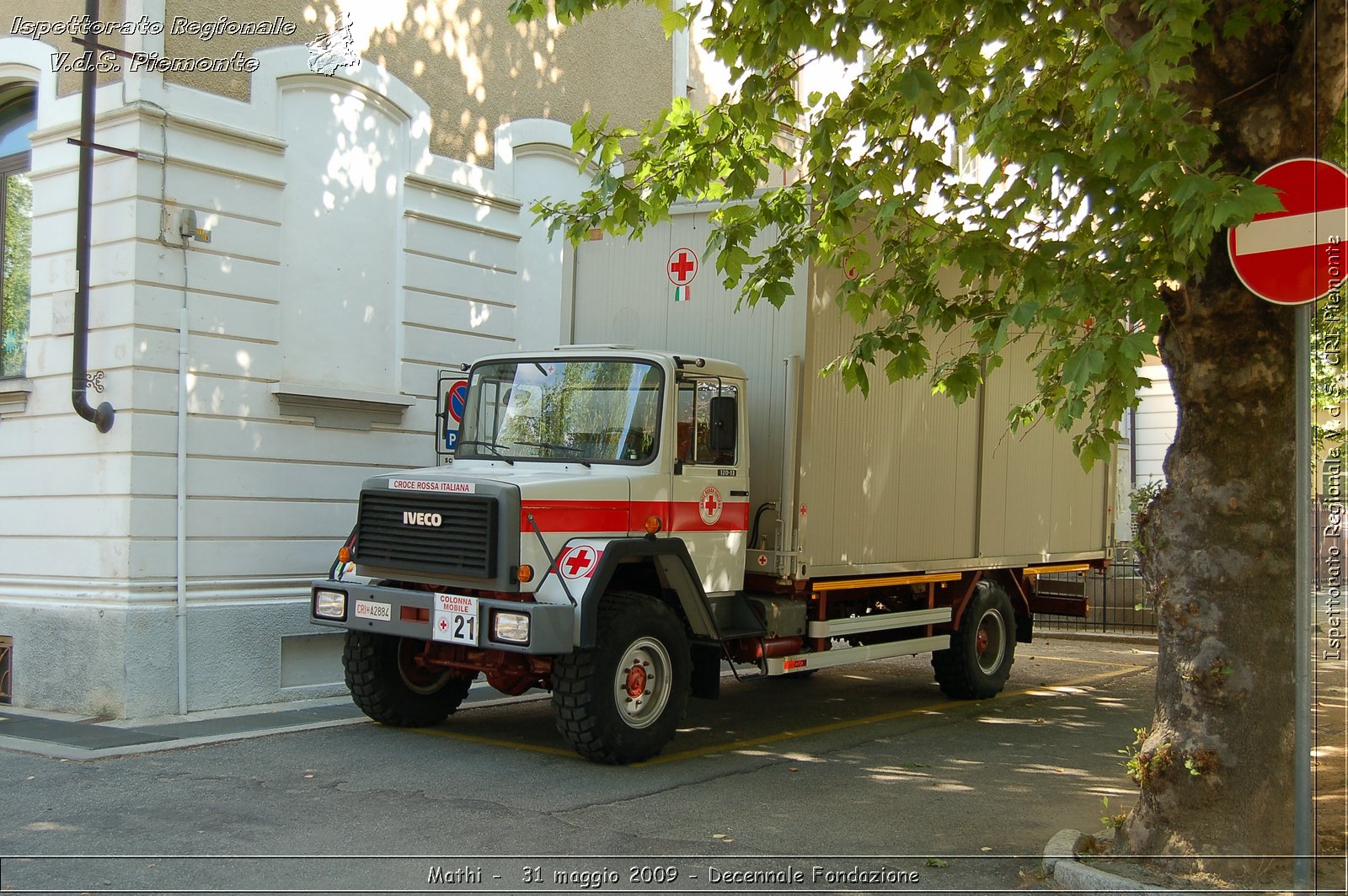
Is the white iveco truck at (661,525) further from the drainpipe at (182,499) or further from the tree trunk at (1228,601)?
the tree trunk at (1228,601)

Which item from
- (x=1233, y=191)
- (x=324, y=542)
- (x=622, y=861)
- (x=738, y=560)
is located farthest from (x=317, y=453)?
(x=1233, y=191)

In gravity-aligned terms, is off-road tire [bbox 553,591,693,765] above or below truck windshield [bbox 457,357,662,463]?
below

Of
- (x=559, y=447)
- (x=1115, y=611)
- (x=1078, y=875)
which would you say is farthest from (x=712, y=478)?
(x=1115, y=611)

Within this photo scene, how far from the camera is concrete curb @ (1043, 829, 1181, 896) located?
539 cm

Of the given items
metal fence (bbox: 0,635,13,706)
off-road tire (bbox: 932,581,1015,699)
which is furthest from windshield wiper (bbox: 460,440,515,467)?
off-road tire (bbox: 932,581,1015,699)

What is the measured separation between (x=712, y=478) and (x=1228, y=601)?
3.91 m

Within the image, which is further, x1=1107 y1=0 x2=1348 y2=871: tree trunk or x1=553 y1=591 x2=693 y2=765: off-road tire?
x1=553 y1=591 x2=693 y2=765: off-road tire

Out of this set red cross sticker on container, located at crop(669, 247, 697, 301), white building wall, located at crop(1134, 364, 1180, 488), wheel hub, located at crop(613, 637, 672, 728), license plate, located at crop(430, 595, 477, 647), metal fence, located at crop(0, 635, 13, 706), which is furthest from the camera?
white building wall, located at crop(1134, 364, 1180, 488)

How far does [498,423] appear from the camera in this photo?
9.03 metres

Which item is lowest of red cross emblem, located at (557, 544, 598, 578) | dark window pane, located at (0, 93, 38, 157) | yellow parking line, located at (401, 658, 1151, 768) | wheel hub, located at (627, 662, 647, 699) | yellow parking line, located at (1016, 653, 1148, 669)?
yellow parking line, located at (1016, 653, 1148, 669)

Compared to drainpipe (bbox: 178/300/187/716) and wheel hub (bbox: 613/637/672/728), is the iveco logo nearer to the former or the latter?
wheel hub (bbox: 613/637/672/728)

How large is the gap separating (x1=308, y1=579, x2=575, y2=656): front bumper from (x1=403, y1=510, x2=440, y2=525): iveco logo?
45 centimetres

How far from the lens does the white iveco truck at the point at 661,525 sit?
25.8 feet

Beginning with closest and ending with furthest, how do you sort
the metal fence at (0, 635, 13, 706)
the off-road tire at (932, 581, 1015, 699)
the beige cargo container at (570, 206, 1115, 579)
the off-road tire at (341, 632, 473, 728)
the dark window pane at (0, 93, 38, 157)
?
the off-road tire at (341, 632, 473, 728) < the beige cargo container at (570, 206, 1115, 579) < the metal fence at (0, 635, 13, 706) < the dark window pane at (0, 93, 38, 157) < the off-road tire at (932, 581, 1015, 699)
